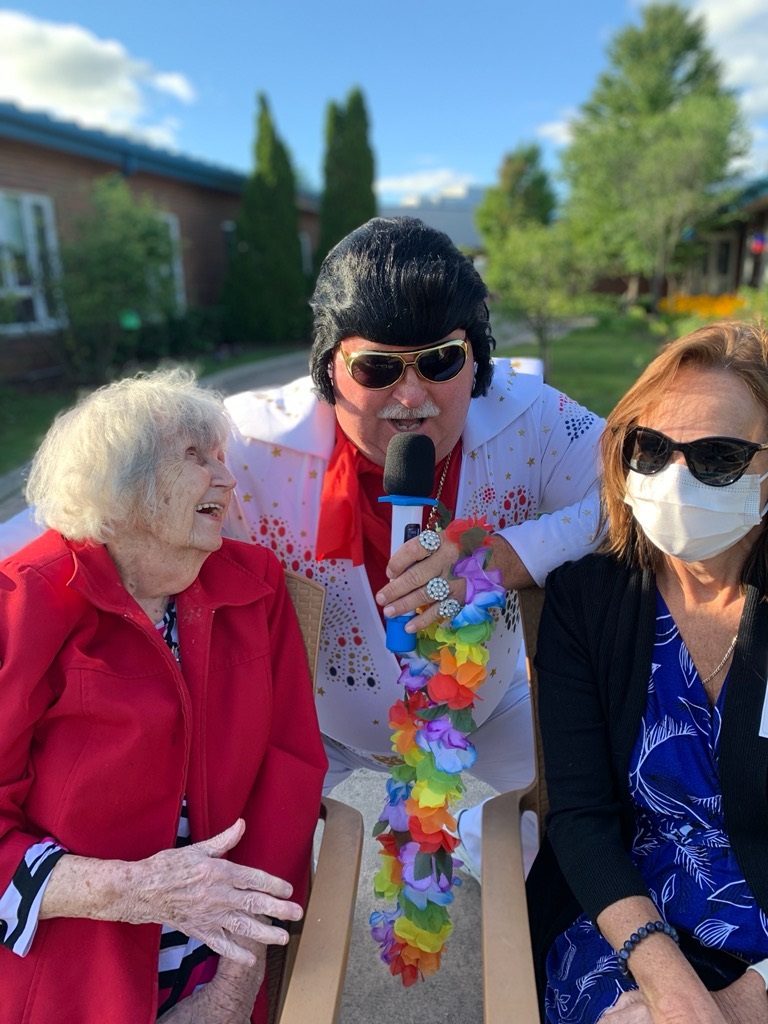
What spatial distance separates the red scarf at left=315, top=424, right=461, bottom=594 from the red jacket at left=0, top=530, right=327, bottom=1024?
0.25 meters

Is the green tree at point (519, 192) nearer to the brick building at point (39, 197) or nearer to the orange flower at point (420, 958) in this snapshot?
the brick building at point (39, 197)

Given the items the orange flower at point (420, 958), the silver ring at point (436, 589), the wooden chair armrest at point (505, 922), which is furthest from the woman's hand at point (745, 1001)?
the silver ring at point (436, 589)

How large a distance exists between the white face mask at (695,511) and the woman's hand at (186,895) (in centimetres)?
114

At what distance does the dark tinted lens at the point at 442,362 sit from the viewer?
180 centimetres

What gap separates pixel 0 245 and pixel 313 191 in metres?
13.2

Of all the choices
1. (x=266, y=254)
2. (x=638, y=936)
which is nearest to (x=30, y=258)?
(x=266, y=254)

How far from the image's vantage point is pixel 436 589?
1.71 meters

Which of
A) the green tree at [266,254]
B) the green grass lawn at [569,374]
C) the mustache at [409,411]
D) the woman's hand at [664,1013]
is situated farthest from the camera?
the green tree at [266,254]

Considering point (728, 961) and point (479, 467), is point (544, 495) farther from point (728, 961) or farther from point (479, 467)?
point (728, 961)

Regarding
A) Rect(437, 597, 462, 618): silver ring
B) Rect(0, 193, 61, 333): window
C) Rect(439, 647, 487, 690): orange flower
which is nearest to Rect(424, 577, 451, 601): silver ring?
Rect(437, 597, 462, 618): silver ring

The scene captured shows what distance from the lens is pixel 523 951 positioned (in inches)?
63.2

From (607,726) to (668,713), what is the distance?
0.15 meters

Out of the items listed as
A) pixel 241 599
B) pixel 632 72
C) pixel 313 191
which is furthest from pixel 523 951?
pixel 632 72

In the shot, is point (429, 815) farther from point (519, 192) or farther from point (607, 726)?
point (519, 192)
